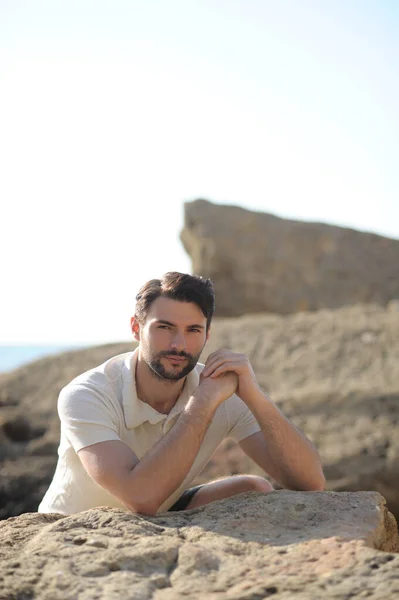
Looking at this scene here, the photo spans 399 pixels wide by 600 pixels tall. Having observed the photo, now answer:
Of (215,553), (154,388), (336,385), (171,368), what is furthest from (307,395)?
(215,553)

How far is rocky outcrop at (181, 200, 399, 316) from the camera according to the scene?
1977 centimetres

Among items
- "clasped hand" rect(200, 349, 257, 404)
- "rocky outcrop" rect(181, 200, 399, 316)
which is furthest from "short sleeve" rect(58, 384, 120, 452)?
"rocky outcrop" rect(181, 200, 399, 316)

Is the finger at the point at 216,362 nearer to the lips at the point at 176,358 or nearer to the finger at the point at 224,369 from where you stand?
the finger at the point at 224,369

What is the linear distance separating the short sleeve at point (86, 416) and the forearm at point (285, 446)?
0.63 meters

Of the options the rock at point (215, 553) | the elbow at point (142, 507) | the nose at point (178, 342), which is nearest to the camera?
the rock at point (215, 553)

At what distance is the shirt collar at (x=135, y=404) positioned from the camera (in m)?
3.32

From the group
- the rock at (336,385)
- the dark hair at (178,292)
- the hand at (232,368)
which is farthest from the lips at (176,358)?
the rock at (336,385)

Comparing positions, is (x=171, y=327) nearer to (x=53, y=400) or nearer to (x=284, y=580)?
(x=284, y=580)

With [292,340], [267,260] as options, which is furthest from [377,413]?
[267,260]

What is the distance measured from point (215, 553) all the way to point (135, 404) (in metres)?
1.11

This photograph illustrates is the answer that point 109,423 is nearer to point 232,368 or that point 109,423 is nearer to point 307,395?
point 232,368

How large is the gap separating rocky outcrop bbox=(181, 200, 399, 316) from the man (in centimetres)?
1638

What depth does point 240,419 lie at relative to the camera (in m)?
3.61

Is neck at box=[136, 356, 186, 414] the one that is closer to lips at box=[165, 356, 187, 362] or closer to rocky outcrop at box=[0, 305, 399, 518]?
lips at box=[165, 356, 187, 362]
